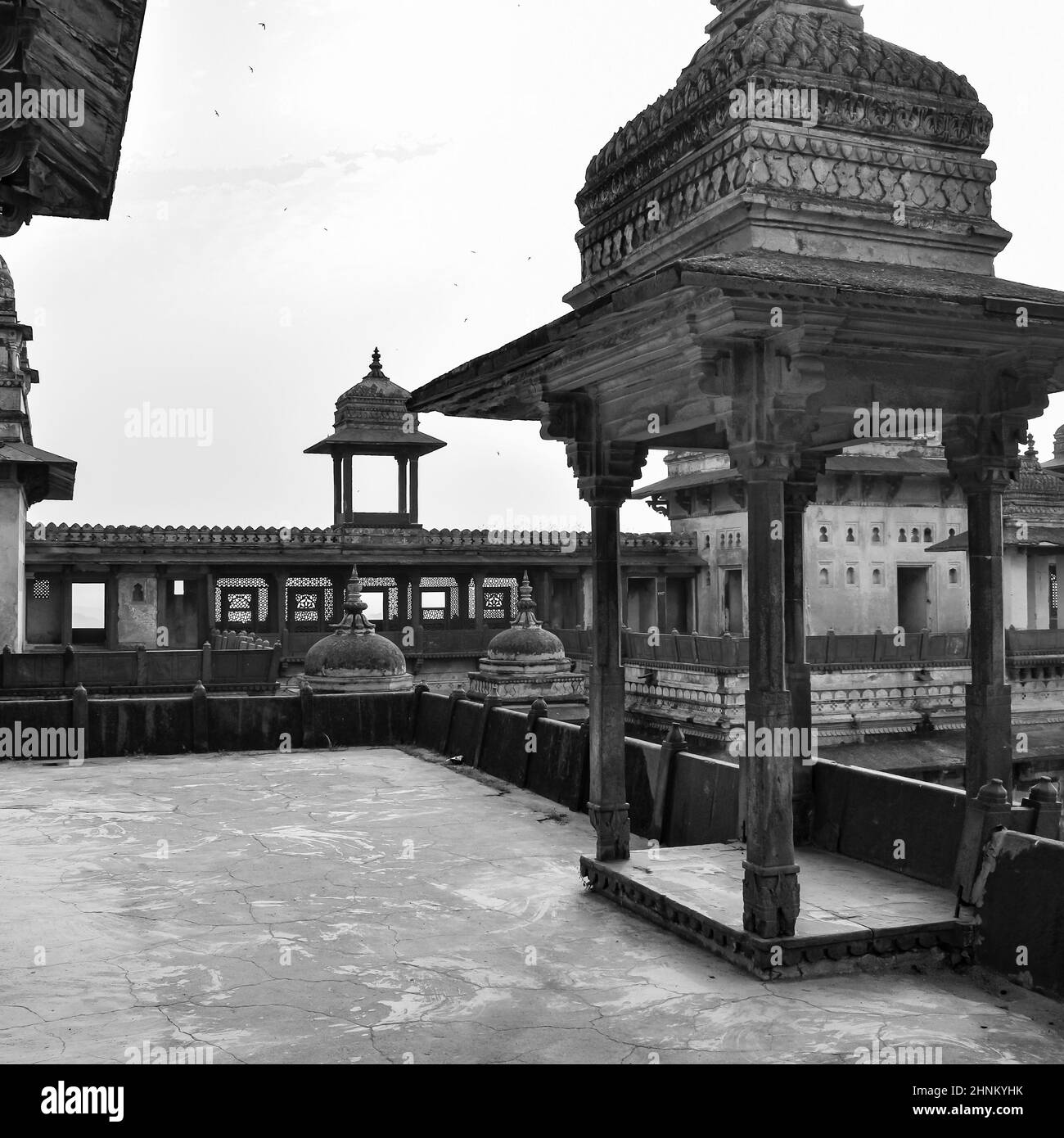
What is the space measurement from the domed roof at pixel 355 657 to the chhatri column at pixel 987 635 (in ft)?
40.3

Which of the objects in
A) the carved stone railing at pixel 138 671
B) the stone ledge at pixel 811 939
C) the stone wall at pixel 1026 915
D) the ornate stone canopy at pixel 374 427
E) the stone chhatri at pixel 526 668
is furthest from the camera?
the ornate stone canopy at pixel 374 427

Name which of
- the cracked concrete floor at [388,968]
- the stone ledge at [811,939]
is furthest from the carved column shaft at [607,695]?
the stone ledge at [811,939]

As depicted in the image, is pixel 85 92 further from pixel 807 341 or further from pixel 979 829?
pixel 979 829

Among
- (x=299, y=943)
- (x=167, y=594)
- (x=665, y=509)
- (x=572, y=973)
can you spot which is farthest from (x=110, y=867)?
(x=665, y=509)

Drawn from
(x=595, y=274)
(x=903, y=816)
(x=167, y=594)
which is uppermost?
(x=595, y=274)

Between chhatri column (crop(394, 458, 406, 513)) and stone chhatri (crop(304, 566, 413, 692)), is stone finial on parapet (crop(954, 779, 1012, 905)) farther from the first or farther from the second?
chhatri column (crop(394, 458, 406, 513))

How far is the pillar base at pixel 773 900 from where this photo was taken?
603 cm

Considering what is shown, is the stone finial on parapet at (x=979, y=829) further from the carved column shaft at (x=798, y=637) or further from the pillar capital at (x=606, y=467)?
the pillar capital at (x=606, y=467)

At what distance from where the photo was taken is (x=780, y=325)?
231 inches

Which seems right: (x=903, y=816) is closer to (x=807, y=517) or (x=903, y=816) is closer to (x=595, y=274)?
(x=595, y=274)

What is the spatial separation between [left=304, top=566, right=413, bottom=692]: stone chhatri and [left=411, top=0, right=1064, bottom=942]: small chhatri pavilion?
403 inches

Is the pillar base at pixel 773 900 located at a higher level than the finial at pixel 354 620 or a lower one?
lower

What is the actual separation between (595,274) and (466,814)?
5.35m
